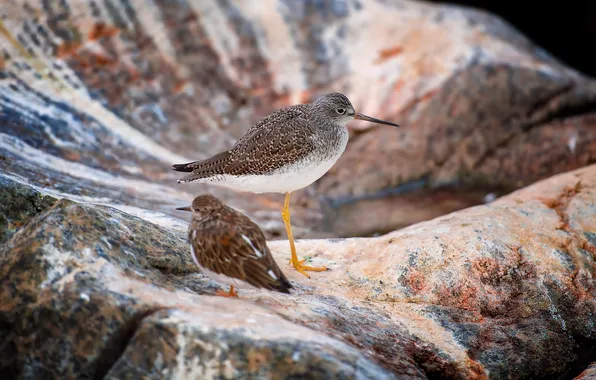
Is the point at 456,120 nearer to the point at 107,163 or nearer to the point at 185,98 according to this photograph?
the point at 185,98

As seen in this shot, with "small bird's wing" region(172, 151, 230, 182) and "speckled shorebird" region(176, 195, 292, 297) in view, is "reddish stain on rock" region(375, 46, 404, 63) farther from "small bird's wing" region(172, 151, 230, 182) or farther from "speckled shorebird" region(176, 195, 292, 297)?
"speckled shorebird" region(176, 195, 292, 297)

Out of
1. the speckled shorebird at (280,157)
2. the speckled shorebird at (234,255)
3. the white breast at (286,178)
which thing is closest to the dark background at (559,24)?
the speckled shorebird at (280,157)

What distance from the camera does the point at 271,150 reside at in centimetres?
685

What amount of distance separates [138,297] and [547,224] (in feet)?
14.0

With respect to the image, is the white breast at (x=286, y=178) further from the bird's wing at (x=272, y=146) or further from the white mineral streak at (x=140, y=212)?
the white mineral streak at (x=140, y=212)

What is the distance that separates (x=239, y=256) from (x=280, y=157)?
6.05 ft

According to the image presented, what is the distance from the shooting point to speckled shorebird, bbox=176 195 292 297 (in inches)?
201

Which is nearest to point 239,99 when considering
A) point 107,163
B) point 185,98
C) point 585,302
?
point 185,98

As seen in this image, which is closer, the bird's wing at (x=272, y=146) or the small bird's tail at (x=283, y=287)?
the small bird's tail at (x=283, y=287)

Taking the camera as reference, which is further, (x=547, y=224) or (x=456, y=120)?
(x=456, y=120)

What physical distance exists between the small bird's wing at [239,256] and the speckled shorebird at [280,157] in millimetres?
1323

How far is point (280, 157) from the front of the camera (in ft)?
22.2

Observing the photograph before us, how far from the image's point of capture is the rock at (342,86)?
383 inches

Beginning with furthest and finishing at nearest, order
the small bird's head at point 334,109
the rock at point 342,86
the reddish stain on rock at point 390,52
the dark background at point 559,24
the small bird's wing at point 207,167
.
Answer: the dark background at point 559,24, the reddish stain on rock at point 390,52, the rock at point 342,86, the small bird's head at point 334,109, the small bird's wing at point 207,167
